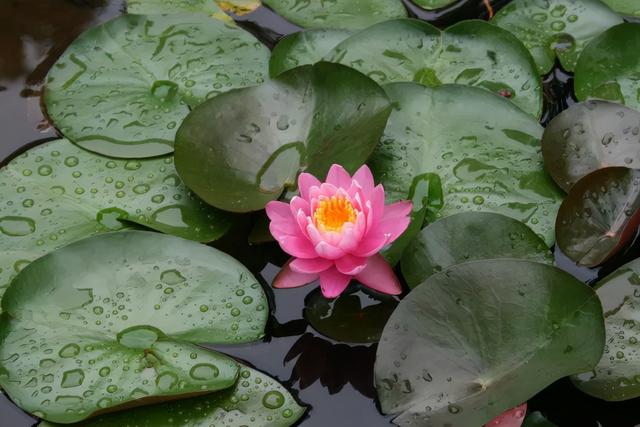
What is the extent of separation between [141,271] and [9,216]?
50 cm

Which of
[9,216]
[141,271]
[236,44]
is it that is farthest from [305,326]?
[236,44]

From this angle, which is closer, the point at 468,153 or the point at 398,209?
the point at 398,209

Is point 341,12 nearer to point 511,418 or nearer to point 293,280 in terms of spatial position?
point 293,280

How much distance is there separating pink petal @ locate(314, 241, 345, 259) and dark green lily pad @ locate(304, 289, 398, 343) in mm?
208

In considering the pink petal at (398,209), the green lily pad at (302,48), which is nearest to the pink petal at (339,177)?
the pink petal at (398,209)

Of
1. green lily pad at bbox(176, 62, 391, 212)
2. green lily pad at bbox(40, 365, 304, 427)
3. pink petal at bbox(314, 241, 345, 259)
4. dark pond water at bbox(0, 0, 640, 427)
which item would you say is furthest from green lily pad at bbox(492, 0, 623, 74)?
green lily pad at bbox(40, 365, 304, 427)

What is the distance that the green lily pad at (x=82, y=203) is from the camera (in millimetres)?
2154

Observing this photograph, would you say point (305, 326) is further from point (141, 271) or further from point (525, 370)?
point (525, 370)

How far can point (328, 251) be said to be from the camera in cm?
186

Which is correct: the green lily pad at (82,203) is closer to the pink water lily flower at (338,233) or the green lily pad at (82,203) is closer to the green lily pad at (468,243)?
the pink water lily flower at (338,233)

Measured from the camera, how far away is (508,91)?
2.42m

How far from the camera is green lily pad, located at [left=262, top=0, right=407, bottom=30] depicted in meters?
2.73

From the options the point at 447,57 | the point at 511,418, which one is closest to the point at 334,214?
the point at 511,418

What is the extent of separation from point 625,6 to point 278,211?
64.1 inches
